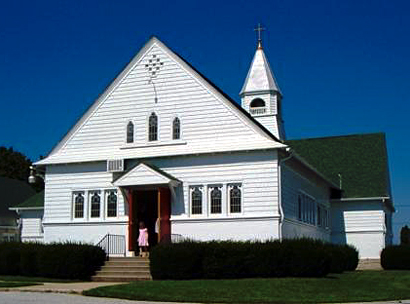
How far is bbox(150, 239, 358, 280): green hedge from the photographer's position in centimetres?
2261

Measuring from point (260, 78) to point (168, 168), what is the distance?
46.0 feet

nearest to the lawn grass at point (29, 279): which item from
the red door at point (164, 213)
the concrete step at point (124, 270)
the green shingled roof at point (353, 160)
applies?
the concrete step at point (124, 270)

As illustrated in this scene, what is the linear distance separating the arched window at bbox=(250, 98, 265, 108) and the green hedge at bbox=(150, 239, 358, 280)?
18.7 meters

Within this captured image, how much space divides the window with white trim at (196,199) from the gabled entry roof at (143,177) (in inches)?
32.4

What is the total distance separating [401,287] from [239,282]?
18.8ft

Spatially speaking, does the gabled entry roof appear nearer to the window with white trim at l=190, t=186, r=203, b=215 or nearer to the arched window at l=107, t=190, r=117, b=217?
the window with white trim at l=190, t=186, r=203, b=215

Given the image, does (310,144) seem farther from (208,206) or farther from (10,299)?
(10,299)

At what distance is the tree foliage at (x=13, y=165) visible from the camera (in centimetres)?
8073

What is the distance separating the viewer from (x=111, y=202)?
2958 cm

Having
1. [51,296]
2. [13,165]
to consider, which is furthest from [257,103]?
[13,165]

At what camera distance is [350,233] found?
1646 inches

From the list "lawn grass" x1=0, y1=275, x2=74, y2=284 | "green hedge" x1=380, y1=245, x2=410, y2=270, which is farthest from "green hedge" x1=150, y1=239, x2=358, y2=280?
"green hedge" x1=380, y1=245, x2=410, y2=270

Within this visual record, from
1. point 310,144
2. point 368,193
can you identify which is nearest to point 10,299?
point 368,193

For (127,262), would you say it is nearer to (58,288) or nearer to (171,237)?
(171,237)
